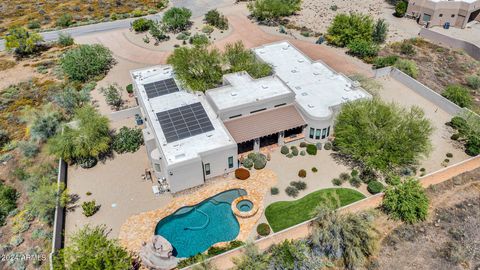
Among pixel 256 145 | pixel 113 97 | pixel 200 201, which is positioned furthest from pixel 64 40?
pixel 200 201

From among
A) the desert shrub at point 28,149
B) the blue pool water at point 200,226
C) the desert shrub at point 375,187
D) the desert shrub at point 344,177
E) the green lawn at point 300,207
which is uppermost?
the desert shrub at point 28,149

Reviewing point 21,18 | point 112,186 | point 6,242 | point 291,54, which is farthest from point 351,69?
point 21,18

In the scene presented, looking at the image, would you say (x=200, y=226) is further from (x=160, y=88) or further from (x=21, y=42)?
(x=21, y=42)

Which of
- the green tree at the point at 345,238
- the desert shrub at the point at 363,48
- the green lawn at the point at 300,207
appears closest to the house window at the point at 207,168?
the green lawn at the point at 300,207

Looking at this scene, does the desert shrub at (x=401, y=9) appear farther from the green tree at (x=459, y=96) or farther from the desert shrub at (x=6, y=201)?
the desert shrub at (x=6, y=201)

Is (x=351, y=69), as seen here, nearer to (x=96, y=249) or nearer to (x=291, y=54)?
(x=291, y=54)

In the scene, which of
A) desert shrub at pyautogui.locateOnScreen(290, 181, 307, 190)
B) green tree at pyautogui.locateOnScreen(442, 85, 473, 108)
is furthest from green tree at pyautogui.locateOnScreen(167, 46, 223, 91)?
green tree at pyautogui.locateOnScreen(442, 85, 473, 108)
